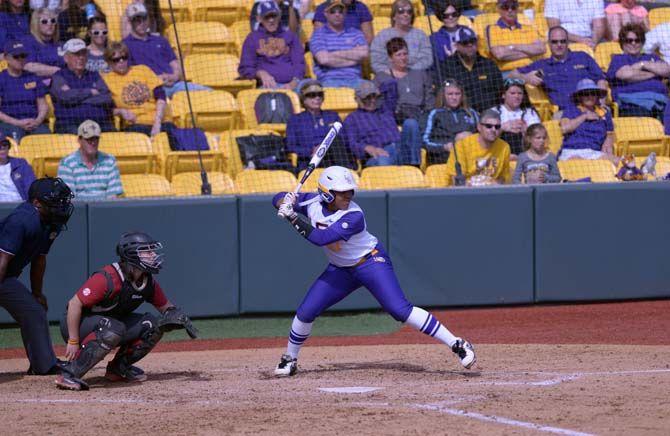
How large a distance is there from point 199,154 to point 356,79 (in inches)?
103

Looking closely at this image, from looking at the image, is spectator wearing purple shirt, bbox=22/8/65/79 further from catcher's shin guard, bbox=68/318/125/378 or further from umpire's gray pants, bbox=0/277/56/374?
catcher's shin guard, bbox=68/318/125/378

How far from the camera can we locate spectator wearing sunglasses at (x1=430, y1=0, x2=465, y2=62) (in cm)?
1273

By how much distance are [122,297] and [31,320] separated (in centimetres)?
89

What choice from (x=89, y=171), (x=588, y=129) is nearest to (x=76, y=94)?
(x=89, y=171)

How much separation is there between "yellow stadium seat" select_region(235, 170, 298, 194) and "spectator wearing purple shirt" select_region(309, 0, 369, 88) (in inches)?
77.2

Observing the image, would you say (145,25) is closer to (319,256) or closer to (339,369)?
(319,256)

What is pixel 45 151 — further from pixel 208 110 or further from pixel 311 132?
pixel 311 132

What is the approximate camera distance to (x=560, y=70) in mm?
12789

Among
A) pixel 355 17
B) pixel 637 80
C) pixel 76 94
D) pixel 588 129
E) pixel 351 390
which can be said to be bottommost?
pixel 351 390

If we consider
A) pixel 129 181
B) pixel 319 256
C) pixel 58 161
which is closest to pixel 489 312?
pixel 319 256

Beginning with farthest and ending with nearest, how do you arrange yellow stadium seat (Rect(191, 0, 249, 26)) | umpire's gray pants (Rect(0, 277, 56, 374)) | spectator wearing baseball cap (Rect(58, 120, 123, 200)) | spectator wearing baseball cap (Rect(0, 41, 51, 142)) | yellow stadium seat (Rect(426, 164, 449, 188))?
yellow stadium seat (Rect(191, 0, 249, 26)) → yellow stadium seat (Rect(426, 164, 449, 188)) → spectator wearing baseball cap (Rect(0, 41, 51, 142)) → spectator wearing baseball cap (Rect(58, 120, 123, 200)) → umpire's gray pants (Rect(0, 277, 56, 374))

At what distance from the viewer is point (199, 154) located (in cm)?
1112

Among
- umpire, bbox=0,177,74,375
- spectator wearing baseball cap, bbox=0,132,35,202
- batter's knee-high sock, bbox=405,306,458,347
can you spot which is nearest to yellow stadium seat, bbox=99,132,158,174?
spectator wearing baseball cap, bbox=0,132,35,202

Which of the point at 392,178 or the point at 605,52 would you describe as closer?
the point at 392,178
